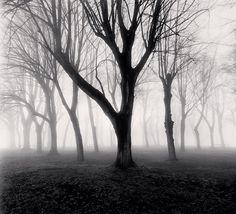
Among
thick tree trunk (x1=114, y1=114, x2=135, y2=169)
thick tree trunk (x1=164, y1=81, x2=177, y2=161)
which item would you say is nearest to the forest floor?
thick tree trunk (x1=114, y1=114, x2=135, y2=169)

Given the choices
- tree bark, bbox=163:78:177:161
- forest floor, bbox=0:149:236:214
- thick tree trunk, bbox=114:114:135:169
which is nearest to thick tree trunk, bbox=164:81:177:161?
tree bark, bbox=163:78:177:161

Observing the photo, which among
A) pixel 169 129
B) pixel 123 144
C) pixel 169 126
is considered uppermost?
pixel 169 126

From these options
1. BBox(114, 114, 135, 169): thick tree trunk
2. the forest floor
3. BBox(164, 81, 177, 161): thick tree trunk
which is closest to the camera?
the forest floor

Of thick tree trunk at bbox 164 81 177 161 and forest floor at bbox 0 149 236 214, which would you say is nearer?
forest floor at bbox 0 149 236 214

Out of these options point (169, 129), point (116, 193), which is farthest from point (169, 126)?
point (116, 193)

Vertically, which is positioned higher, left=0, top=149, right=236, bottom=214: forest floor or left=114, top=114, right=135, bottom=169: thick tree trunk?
left=114, top=114, right=135, bottom=169: thick tree trunk

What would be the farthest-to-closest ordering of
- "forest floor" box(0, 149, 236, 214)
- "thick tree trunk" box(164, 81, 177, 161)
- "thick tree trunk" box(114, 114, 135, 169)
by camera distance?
1. "thick tree trunk" box(164, 81, 177, 161)
2. "thick tree trunk" box(114, 114, 135, 169)
3. "forest floor" box(0, 149, 236, 214)

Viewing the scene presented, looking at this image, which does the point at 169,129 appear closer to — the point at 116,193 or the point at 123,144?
the point at 123,144

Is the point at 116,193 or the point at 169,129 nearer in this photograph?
the point at 116,193

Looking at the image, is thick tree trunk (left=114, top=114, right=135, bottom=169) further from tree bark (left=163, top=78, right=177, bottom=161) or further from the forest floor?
tree bark (left=163, top=78, right=177, bottom=161)

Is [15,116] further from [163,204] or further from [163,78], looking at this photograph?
[163,204]

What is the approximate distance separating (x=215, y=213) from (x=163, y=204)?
4.23 feet

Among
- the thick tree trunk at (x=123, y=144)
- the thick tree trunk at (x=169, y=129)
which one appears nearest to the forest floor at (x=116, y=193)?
the thick tree trunk at (x=123, y=144)

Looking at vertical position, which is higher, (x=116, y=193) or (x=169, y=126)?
(x=169, y=126)
